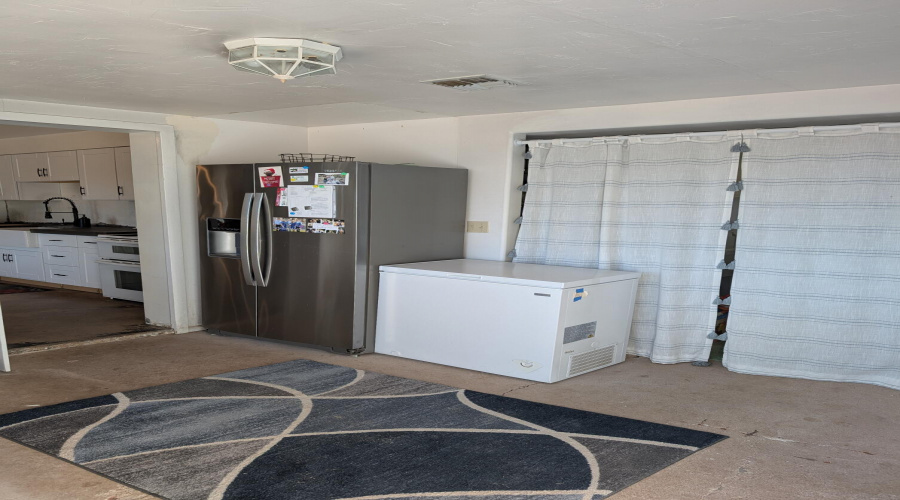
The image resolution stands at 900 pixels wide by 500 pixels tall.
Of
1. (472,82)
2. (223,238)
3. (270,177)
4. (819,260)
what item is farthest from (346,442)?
(819,260)

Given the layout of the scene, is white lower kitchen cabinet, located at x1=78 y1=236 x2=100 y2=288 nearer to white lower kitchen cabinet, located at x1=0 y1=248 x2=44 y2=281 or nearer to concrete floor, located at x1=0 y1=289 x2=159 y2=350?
concrete floor, located at x1=0 y1=289 x2=159 y2=350

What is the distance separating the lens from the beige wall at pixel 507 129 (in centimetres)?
402

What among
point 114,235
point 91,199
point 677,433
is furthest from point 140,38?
point 91,199

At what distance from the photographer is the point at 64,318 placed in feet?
19.9

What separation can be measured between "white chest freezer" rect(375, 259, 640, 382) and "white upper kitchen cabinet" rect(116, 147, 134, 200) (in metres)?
3.79

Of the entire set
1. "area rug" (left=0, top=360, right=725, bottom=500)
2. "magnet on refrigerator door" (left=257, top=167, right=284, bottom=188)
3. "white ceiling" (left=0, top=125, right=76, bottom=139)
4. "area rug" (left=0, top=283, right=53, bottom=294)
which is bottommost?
"area rug" (left=0, top=283, right=53, bottom=294)

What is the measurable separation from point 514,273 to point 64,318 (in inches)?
167

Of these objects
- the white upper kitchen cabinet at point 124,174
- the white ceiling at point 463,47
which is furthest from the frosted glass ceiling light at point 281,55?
the white upper kitchen cabinet at point 124,174

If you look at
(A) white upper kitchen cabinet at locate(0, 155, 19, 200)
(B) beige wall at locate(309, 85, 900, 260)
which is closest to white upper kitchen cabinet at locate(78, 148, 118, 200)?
(A) white upper kitchen cabinet at locate(0, 155, 19, 200)

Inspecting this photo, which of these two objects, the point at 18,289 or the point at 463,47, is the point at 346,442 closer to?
the point at 463,47

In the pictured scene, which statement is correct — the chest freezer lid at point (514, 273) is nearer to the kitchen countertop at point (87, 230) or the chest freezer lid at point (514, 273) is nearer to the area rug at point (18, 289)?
the kitchen countertop at point (87, 230)

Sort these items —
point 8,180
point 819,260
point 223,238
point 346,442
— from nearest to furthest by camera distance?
point 346,442 → point 819,260 → point 223,238 → point 8,180

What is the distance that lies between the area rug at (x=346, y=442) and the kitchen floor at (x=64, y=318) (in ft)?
6.08

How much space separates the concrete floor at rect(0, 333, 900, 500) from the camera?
8.73 feet
